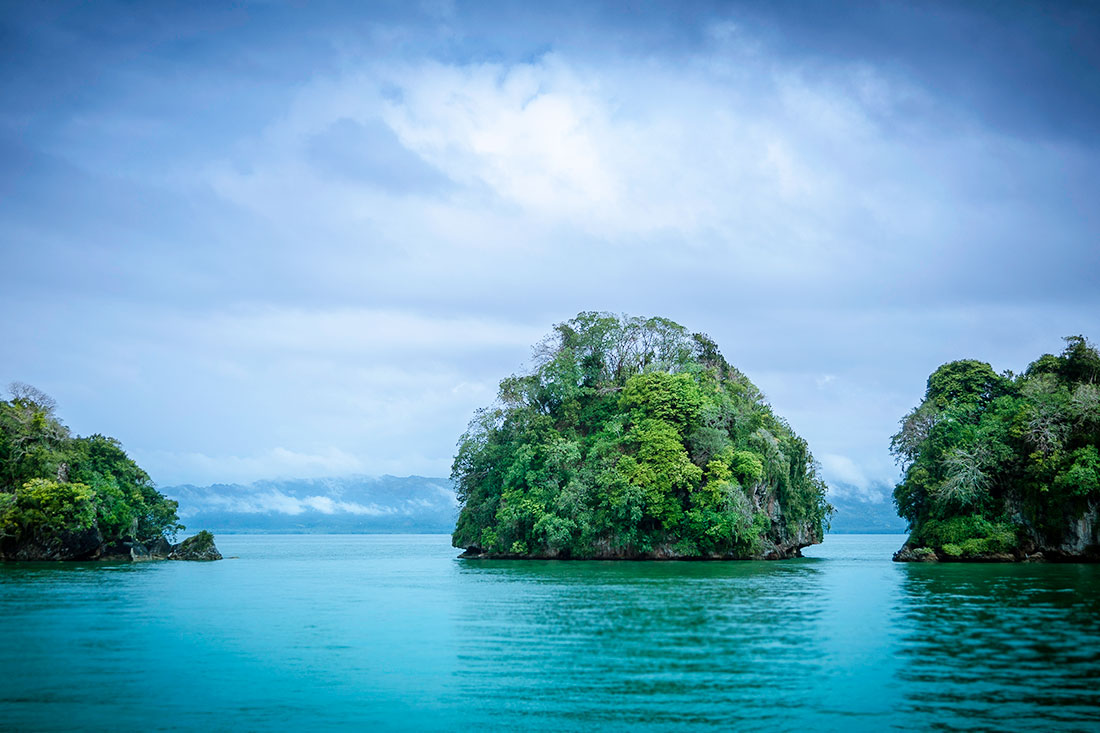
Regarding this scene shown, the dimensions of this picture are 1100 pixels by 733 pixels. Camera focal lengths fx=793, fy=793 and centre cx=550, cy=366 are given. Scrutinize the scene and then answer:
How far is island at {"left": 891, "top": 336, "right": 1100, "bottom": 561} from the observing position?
50.8 metres

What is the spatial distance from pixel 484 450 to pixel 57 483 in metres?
33.2

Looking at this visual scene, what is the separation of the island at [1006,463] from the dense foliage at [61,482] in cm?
6088

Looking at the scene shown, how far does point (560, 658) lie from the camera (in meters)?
19.5

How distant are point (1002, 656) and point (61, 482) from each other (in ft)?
202

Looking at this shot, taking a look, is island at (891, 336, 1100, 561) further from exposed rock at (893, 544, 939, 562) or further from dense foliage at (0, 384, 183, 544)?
dense foliage at (0, 384, 183, 544)

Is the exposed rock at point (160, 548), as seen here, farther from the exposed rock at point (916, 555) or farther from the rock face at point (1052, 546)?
the rock face at point (1052, 546)

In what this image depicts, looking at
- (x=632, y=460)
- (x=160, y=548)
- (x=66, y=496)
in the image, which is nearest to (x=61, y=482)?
(x=66, y=496)

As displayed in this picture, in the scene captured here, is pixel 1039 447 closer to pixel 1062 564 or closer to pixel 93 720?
pixel 1062 564

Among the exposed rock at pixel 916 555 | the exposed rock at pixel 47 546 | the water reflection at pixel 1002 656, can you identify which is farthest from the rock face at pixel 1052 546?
the exposed rock at pixel 47 546

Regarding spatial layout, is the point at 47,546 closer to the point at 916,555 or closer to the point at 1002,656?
the point at 1002,656

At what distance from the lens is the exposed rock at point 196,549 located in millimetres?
67250

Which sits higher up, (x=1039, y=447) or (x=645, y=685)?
(x=1039, y=447)

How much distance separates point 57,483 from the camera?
5703 centimetres

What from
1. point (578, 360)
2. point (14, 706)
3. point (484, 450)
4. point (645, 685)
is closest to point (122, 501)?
point (484, 450)
